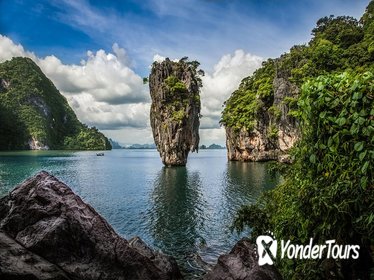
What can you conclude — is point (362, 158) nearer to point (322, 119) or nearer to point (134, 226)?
point (322, 119)

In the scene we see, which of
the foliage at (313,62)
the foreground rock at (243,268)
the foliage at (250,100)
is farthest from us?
the foliage at (250,100)

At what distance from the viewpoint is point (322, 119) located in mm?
4148

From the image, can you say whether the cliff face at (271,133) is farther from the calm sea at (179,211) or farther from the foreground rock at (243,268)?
the foreground rock at (243,268)

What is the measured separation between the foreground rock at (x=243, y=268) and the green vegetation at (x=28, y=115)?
148497 millimetres

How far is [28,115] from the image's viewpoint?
544 feet

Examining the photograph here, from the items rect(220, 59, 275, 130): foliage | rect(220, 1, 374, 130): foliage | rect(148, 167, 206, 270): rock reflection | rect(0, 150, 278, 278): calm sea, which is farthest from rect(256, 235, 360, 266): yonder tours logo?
rect(220, 59, 275, 130): foliage

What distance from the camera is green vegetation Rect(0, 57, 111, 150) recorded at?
14625 cm

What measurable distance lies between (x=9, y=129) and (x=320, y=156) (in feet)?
509

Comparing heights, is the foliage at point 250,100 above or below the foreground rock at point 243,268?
Result: above

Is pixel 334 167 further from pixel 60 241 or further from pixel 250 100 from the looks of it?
pixel 250 100

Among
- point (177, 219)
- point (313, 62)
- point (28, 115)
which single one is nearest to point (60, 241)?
point (177, 219)

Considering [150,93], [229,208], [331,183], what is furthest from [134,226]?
[150,93]

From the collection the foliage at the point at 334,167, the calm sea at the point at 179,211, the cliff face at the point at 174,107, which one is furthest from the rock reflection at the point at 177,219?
the cliff face at the point at 174,107

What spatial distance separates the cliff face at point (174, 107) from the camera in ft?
181
